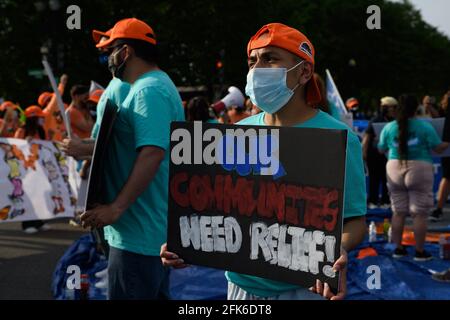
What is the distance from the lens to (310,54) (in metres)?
2.58

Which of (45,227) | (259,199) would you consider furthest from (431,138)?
(45,227)

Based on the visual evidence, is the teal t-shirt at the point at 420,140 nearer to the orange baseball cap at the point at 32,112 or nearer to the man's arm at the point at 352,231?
the man's arm at the point at 352,231

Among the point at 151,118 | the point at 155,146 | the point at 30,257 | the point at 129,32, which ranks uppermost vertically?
the point at 129,32

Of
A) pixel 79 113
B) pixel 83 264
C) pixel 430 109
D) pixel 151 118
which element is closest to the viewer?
pixel 151 118

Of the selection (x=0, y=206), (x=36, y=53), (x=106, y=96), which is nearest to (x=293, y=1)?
(x=36, y=53)

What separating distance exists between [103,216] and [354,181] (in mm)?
1167

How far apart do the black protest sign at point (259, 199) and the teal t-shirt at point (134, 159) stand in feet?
2.26

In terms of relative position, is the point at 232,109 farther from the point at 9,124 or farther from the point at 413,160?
the point at 9,124

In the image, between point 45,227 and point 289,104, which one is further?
point 45,227

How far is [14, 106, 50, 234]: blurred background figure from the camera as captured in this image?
33.5 feet

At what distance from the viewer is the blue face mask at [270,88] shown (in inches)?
99.6

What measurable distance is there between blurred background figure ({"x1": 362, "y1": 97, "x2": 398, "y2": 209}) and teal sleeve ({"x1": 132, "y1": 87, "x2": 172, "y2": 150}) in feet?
29.2

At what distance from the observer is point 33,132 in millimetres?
10469
